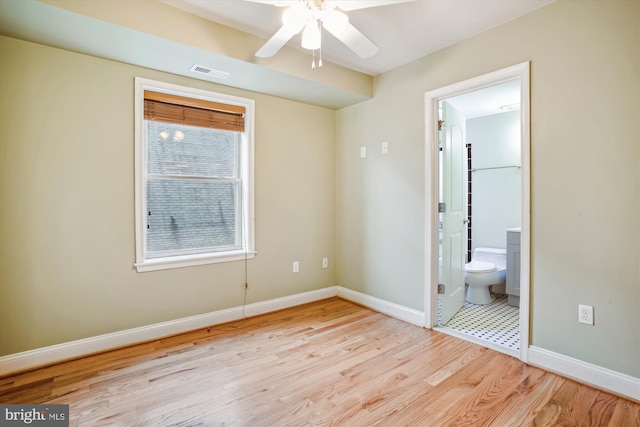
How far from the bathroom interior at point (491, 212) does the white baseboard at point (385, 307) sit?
246 millimetres

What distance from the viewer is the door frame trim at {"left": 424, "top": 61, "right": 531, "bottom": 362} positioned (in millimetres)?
2262

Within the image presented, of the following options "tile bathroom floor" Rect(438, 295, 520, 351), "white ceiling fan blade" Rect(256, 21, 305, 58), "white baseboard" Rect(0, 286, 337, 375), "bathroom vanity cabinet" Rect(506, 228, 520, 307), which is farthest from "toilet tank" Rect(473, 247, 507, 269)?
"white ceiling fan blade" Rect(256, 21, 305, 58)

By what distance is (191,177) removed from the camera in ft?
9.61

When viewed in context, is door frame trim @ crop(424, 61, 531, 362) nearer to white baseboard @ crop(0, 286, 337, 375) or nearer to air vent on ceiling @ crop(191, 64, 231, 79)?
white baseboard @ crop(0, 286, 337, 375)

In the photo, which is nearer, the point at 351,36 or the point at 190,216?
the point at 351,36

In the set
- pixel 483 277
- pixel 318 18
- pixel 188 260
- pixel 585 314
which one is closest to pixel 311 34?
pixel 318 18

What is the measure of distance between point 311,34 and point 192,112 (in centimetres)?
153

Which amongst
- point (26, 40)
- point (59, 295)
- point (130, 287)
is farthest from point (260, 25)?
point (59, 295)

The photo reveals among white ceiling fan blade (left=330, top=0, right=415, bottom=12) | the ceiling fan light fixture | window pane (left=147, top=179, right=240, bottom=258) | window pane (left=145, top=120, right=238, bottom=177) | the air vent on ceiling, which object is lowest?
window pane (left=147, top=179, right=240, bottom=258)

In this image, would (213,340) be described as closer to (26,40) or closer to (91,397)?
(91,397)

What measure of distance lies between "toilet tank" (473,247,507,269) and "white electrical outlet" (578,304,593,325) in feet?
6.13

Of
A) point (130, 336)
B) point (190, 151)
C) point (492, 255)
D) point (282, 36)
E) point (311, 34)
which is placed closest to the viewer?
point (311, 34)

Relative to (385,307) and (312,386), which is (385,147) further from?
(312,386)

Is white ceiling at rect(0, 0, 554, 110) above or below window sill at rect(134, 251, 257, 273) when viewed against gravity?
above
